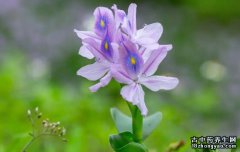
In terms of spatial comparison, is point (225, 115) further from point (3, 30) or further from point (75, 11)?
point (75, 11)

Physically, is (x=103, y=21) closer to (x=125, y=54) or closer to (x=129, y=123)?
(x=125, y=54)

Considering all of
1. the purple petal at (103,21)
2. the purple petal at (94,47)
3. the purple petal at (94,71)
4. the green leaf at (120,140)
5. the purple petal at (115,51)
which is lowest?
the green leaf at (120,140)

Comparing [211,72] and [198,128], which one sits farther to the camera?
[211,72]

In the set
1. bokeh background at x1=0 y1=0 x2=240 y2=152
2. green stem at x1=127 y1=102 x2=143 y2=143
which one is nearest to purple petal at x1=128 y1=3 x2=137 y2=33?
green stem at x1=127 y1=102 x2=143 y2=143

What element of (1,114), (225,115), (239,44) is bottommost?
(1,114)

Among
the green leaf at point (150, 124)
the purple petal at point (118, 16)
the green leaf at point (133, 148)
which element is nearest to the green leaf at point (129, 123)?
the green leaf at point (150, 124)

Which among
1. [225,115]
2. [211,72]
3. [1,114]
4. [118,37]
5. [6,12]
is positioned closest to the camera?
[118,37]

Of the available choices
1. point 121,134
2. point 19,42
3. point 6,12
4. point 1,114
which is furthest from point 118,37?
point 6,12

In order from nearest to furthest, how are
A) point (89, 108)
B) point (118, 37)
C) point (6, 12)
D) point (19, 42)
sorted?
point (118, 37), point (89, 108), point (19, 42), point (6, 12)

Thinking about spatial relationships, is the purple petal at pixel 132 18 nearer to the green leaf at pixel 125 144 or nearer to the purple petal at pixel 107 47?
the purple petal at pixel 107 47

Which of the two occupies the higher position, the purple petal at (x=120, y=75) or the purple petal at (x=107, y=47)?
the purple petal at (x=107, y=47)
